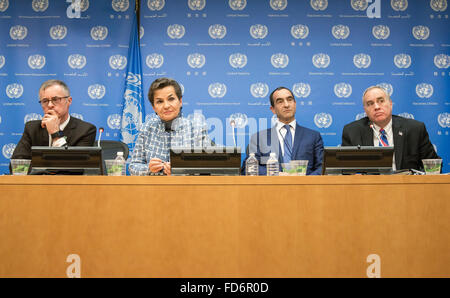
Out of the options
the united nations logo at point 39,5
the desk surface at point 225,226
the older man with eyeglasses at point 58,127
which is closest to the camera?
the desk surface at point 225,226

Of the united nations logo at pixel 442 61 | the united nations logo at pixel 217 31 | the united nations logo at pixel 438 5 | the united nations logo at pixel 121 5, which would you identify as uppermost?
the united nations logo at pixel 121 5

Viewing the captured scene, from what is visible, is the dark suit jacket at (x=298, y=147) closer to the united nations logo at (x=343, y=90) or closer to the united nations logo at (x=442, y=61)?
the united nations logo at (x=343, y=90)

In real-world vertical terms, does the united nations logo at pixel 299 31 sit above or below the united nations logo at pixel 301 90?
above

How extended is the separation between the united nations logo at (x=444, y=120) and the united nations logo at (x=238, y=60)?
85.4 inches

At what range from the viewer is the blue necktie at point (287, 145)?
9.80ft

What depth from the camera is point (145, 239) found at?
148 cm

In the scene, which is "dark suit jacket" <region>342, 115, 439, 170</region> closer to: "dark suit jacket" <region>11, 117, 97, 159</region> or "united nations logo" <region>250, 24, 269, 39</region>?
"united nations logo" <region>250, 24, 269, 39</region>

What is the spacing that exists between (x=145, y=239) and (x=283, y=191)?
23.4 inches

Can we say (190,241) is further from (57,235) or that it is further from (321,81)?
(321,81)

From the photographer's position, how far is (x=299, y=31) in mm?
3969

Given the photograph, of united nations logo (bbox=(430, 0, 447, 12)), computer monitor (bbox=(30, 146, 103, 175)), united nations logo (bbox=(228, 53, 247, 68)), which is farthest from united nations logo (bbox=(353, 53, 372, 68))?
computer monitor (bbox=(30, 146, 103, 175))

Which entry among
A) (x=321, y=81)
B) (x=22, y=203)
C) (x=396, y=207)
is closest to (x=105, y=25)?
(x=321, y=81)

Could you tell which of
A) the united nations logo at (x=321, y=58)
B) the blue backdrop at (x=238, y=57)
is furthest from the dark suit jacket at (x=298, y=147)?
the united nations logo at (x=321, y=58)
